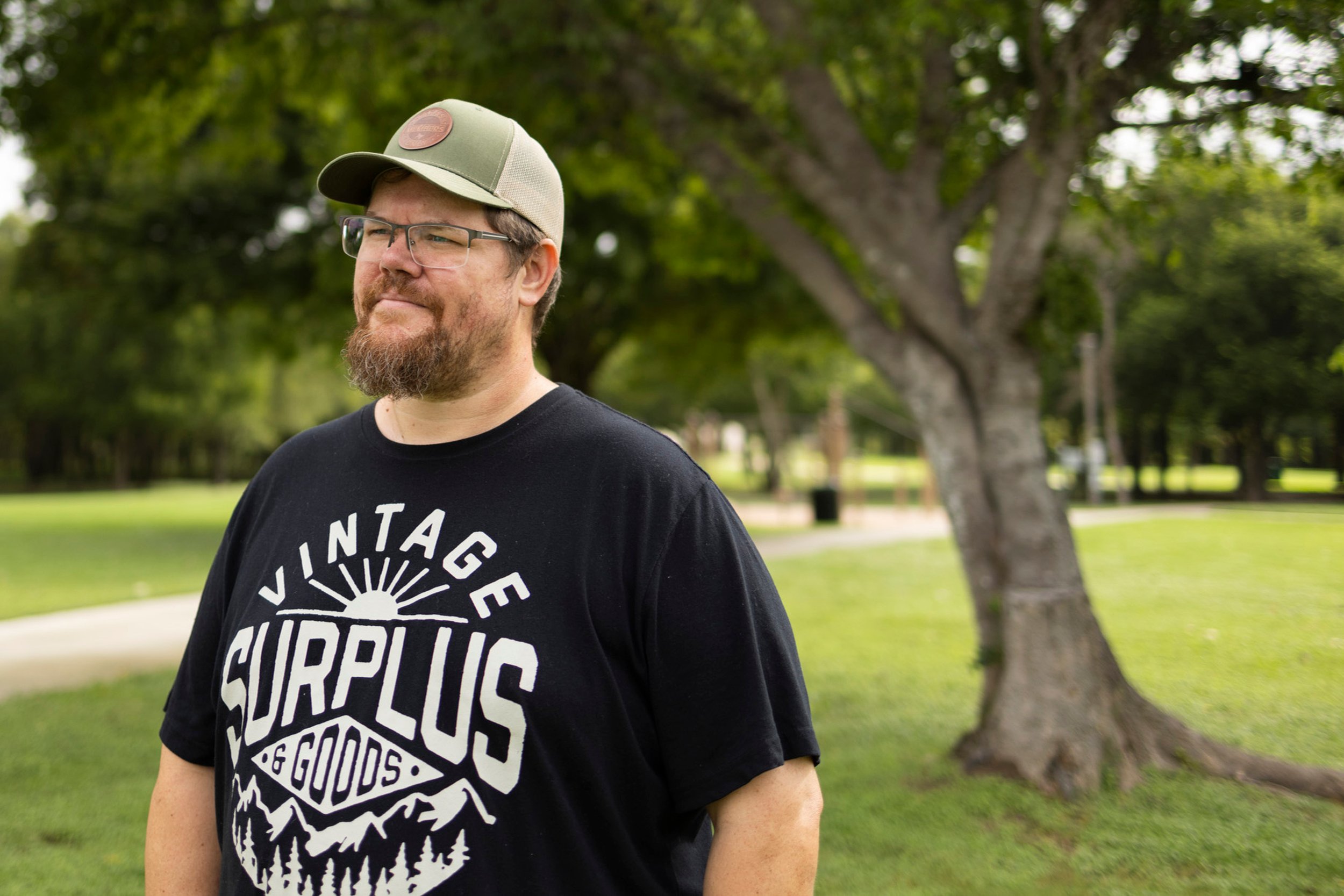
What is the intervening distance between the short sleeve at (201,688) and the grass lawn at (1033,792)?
2.52 metres

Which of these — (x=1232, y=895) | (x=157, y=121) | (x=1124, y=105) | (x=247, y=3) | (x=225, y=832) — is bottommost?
(x=1232, y=895)

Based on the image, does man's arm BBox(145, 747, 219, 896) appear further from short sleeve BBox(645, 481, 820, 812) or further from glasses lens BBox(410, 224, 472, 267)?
glasses lens BBox(410, 224, 472, 267)

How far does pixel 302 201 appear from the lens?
1545cm

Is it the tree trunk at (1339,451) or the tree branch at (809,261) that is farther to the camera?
the tree branch at (809,261)

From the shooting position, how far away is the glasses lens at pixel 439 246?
1.83 meters

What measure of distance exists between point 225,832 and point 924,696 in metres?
5.68

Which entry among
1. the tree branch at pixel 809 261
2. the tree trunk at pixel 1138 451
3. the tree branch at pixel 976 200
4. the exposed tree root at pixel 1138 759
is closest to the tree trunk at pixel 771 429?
the tree trunk at pixel 1138 451

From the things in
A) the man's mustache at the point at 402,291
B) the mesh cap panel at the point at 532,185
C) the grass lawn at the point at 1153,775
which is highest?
the mesh cap panel at the point at 532,185

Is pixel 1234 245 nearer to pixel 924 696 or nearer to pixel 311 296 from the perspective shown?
pixel 924 696

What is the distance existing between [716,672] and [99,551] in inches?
650

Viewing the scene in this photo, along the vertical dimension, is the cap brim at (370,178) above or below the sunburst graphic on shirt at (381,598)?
above

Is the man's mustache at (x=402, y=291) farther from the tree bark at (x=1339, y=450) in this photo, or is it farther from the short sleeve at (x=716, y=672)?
the tree bark at (x=1339, y=450)

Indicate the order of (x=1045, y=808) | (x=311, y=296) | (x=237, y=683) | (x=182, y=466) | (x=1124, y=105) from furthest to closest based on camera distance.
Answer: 1. (x=182, y=466)
2. (x=311, y=296)
3. (x=1124, y=105)
4. (x=1045, y=808)
5. (x=237, y=683)

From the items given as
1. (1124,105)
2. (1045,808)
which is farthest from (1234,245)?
(1045,808)
